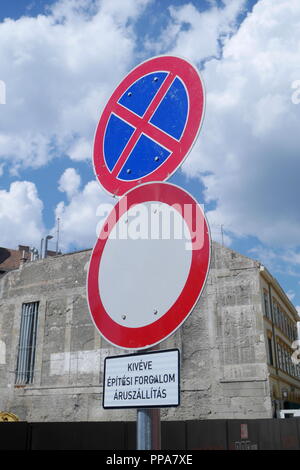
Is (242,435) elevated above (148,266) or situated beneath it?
elevated above

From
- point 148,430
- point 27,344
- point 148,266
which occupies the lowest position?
point 148,430

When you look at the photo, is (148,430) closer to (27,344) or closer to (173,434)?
(173,434)

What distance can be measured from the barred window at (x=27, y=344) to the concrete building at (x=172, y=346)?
6cm

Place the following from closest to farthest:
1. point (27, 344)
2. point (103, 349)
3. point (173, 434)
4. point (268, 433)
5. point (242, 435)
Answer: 1. point (173, 434)
2. point (242, 435)
3. point (268, 433)
4. point (103, 349)
5. point (27, 344)

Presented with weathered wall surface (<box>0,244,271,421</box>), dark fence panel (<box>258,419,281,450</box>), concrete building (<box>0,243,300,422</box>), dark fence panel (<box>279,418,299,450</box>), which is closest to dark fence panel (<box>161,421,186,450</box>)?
dark fence panel (<box>258,419,281,450</box>)

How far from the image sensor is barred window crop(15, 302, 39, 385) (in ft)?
94.2

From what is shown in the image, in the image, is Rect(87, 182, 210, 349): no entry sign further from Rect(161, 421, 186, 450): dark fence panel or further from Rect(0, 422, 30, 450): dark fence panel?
Rect(161, 421, 186, 450): dark fence panel

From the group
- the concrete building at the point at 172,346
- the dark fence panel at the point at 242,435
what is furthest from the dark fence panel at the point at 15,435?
the dark fence panel at the point at 242,435

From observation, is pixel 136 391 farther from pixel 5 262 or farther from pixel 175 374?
pixel 5 262

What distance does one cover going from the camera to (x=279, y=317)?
30953mm

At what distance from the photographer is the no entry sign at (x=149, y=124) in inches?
85.4

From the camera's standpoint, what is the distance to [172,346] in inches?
915

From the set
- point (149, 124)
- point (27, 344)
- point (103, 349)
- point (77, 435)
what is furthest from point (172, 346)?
point (149, 124)

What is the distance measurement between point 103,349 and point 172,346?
471 centimetres
